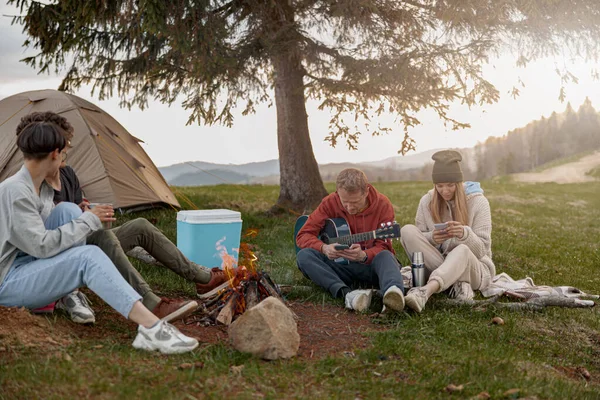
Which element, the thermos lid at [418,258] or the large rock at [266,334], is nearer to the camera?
the large rock at [266,334]

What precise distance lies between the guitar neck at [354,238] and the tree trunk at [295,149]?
631cm

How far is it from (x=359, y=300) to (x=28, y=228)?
8.17ft

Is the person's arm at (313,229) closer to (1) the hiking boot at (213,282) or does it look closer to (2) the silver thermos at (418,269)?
(1) the hiking boot at (213,282)

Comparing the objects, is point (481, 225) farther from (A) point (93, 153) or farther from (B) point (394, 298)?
(A) point (93, 153)

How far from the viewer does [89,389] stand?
3.07m

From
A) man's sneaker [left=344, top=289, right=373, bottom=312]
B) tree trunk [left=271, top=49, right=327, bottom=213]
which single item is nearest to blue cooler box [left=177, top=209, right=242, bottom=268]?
man's sneaker [left=344, top=289, right=373, bottom=312]

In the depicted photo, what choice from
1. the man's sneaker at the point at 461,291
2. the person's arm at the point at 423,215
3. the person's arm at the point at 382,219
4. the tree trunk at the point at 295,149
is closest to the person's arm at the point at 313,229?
the person's arm at the point at 382,219

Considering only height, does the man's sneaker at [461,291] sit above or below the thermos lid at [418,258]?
below

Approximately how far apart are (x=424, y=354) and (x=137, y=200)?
6.78 metres

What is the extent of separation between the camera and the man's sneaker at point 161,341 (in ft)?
11.9

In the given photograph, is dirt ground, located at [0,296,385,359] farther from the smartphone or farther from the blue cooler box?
the blue cooler box

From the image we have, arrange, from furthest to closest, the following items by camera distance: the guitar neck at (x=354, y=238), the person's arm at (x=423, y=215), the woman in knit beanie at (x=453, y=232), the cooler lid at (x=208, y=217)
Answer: the cooler lid at (x=208, y=217) < the person's arm at (x=423, y=215) < the woman in knit beanie at (x=453, y=232) < the guitar neck at (x=354, y=238)

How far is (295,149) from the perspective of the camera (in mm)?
11805

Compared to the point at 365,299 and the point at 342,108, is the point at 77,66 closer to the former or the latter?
the point at 342,108
